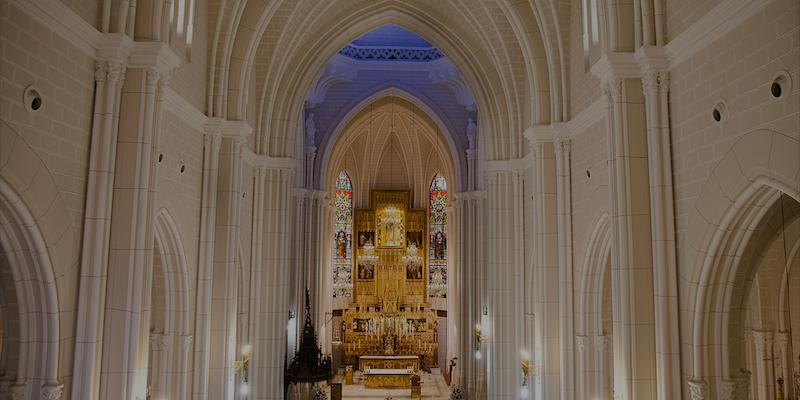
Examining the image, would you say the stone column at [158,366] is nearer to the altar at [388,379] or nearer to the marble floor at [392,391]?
the marble floor at [392,391]

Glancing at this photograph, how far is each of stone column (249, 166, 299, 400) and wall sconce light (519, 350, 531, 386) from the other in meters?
7.20

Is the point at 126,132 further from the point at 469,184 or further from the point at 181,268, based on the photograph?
the point at 469,184

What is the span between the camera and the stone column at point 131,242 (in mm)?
8789

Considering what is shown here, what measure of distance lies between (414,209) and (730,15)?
1106 inches

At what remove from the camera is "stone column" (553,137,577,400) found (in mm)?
13570

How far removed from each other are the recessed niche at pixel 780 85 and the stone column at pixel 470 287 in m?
16.7

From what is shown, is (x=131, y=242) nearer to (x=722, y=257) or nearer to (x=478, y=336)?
(x=722, y=257)


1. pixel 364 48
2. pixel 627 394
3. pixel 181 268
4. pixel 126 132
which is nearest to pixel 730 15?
pixel 627 394

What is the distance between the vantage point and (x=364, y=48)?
27609 mm

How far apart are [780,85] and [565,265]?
7.54 m

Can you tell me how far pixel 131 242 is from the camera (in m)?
9.00

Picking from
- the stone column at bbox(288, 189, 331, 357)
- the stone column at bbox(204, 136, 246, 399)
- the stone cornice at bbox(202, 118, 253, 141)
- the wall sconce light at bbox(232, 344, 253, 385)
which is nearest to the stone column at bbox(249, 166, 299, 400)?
the wall sconce light at bbox(232, 344, 253, 385)

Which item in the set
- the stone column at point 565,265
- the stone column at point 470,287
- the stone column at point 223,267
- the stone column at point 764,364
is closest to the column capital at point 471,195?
the stone column at point 470,287

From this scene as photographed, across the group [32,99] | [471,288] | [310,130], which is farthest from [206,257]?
[310,130]
